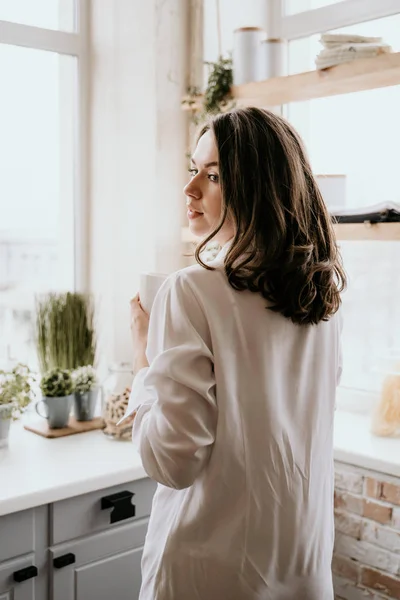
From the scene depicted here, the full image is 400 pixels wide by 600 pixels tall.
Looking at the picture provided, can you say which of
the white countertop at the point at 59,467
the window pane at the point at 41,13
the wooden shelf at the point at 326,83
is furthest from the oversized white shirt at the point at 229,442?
the window pane at the point at 41,13

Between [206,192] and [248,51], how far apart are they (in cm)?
123

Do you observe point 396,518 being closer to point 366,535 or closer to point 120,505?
point 366,535

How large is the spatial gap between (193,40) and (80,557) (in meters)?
1.75

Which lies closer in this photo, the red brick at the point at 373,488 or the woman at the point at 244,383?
the woman at the point at 244,383

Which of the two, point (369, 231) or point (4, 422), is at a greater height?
point (369, 231)

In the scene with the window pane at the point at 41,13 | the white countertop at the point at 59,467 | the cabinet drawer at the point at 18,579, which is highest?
the window pane at the point at 41,13

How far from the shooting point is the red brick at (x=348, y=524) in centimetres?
185

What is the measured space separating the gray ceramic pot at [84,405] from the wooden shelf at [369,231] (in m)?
0.95

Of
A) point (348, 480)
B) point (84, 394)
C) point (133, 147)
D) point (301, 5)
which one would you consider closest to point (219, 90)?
point (133, 147)

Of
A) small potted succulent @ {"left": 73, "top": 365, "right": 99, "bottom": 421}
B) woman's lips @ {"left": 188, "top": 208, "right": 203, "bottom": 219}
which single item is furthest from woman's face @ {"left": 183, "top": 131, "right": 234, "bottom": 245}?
small potted succulent @ {"left": 73, "top": 365, "right": 99, "bottom": 421}

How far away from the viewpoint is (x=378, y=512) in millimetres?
1800

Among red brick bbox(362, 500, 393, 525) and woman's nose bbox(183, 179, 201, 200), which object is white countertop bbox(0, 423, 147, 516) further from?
woman's nose bbox(183, 179, 201, 200)

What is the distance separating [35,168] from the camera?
2.56m

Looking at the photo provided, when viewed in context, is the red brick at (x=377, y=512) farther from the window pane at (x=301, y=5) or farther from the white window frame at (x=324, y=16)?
the window pane at (x=301, y=5)
